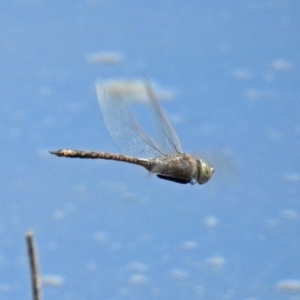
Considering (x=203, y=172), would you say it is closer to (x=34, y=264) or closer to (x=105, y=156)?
(x=105, y=156)

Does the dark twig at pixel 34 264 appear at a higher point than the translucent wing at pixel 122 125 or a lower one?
lower

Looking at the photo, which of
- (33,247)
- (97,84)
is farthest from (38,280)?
(97,84)

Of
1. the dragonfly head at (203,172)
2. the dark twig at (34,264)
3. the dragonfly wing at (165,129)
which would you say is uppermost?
the dragonfly wing at (165,129)

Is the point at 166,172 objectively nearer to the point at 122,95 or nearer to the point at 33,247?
the point at 122,95

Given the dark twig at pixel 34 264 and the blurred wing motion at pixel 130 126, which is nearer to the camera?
the dark twig at pixel 34 264

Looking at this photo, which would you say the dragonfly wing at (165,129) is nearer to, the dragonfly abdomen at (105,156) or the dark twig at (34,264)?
the dragonfly abdomen at (105,156)

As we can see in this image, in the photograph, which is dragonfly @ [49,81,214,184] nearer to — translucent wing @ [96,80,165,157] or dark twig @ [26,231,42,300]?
translucent wing @ [96,80,165,157]

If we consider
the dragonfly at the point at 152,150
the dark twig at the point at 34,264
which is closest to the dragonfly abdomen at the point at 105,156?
the dragonfly at the point at 152,150

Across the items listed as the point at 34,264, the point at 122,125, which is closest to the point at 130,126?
the point at 122,125

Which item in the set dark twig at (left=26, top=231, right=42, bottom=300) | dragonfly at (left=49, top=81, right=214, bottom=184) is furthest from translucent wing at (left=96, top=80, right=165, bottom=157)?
dark twig at (left=26, top=231, right=42, bottom=300)
